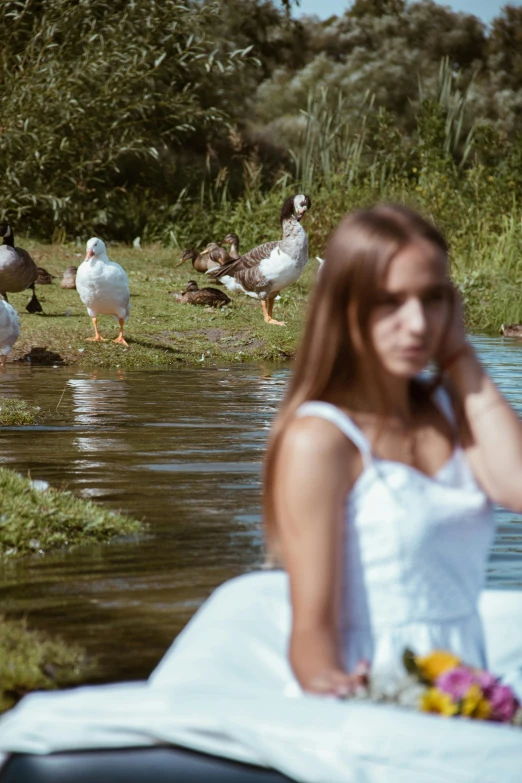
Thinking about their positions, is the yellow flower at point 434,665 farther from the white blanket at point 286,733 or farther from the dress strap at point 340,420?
the dress strap at point 340,420

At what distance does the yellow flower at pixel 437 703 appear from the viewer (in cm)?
197

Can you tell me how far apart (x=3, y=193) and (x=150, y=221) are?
3.10 meters

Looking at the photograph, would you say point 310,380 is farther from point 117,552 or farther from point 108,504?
point 108,504

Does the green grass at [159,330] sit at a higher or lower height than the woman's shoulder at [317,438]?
lower

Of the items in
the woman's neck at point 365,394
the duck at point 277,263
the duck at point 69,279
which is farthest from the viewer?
the duck at point 69,279

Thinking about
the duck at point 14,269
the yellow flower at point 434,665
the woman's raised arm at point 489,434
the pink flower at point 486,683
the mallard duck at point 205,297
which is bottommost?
the mallard duck at point 205,297

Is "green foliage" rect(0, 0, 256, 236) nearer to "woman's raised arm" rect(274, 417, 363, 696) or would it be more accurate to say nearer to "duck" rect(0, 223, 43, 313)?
"duck" rect(0, 223, 43, 313)

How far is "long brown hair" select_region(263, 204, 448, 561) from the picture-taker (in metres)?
2.10

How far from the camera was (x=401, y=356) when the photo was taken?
2129 millimetres

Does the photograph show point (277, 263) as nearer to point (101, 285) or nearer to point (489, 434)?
point (101, 285)

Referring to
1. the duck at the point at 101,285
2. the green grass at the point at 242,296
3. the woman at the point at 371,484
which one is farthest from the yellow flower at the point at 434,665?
the duck at the point at 101,285

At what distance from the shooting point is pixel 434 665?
6.61 feet

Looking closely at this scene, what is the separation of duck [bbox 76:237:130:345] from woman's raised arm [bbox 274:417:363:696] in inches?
409

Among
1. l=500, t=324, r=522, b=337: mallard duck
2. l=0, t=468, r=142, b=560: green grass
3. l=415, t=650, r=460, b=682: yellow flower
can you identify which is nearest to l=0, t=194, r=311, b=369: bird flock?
l=500, t=324, r=522, b=337: mallard duck
